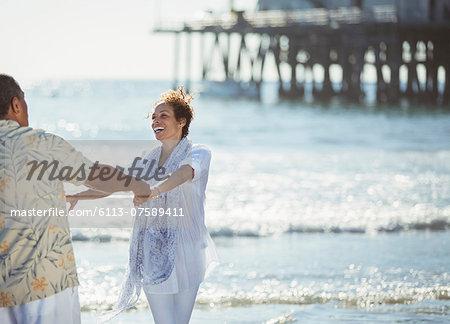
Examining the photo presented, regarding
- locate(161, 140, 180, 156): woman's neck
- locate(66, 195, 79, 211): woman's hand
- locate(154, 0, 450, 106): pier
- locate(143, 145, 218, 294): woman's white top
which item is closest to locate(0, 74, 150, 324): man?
locate(66, 195, 79, 211): woman's hand

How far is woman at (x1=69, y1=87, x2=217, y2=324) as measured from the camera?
10.1ft

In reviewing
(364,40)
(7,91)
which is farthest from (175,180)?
(364,40)

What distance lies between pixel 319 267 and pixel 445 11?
104 ft

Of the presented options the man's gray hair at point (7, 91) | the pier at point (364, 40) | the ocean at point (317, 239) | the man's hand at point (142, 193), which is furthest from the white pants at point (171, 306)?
the pier at point (364, 40)

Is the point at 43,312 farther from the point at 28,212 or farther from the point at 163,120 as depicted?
the point at 163,120

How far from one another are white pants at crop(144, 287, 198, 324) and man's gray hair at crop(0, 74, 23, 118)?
0.98 metres

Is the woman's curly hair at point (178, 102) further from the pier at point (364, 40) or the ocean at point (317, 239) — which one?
the pier at point (364, 40)

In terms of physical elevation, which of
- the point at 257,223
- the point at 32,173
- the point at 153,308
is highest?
the point at 32,173

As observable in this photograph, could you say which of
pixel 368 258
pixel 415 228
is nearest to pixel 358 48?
pixel 415 228

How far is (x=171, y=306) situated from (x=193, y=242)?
0.86ft

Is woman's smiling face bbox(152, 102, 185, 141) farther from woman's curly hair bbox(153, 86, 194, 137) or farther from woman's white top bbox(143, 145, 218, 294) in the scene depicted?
woman's white top bbox(143, 145, 218, 294)

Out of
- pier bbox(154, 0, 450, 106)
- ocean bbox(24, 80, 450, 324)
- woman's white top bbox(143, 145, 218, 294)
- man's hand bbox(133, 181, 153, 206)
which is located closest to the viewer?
man's hand bbox(133, 181, 153, 206)

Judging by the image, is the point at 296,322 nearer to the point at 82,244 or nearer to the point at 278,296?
the point at 278,296

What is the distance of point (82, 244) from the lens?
7621 millimetres
